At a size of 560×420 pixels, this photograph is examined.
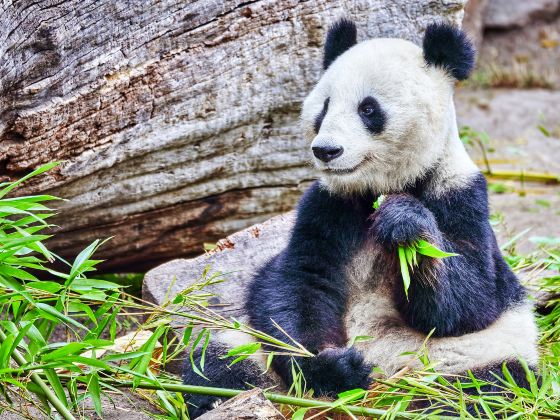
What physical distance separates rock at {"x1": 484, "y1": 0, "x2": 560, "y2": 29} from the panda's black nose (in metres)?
7.97

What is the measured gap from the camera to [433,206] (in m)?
3.34

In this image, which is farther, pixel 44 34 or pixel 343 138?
pixel 44 34

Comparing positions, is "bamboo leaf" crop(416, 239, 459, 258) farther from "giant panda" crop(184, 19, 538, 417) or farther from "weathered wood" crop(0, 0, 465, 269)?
"weathered wood" crop(0, 0, 465, 269)

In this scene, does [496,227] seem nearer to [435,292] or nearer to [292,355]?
Result: [435,292]

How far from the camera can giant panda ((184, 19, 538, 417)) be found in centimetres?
324

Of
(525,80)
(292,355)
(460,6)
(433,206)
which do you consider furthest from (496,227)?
(525,80)

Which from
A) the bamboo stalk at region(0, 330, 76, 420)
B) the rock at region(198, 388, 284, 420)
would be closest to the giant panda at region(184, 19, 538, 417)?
the rock at region(198, 388, 284, 420)

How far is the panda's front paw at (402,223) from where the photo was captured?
313 cm

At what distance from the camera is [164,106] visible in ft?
13.8

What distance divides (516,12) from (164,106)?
765 centimetres

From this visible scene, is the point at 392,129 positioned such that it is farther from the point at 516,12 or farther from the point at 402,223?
the point at 516,12

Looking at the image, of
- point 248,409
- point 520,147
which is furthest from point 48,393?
point 520,147

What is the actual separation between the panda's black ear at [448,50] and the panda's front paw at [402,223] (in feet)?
2.02

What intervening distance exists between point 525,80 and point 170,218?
6279 millimetres
